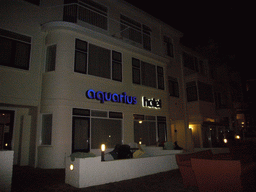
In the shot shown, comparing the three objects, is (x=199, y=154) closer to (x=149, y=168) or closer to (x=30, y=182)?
(x=149, y=168)

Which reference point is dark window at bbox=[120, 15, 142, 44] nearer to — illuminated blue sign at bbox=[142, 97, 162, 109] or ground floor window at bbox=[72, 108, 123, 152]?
illuminated blue sign at bbox=[142, 97, 162, 109]

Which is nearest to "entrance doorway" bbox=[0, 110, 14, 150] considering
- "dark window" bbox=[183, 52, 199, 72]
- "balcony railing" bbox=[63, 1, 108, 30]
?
"balcony railing" bbox=[63, 1, 108, 30]

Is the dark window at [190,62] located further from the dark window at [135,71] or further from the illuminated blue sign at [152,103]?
the dark window at [135,71]

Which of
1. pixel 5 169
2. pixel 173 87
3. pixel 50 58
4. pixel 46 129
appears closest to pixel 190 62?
pixel 173 87

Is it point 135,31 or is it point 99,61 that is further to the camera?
point 135,31

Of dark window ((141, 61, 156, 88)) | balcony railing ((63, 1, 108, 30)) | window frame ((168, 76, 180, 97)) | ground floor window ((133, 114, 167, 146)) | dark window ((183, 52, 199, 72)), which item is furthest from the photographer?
dark window ((183, 52, 199, 72))

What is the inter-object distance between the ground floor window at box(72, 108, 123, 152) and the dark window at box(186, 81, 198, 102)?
29.0 ft

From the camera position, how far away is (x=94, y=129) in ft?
34.9

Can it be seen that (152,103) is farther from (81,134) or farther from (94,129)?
(81,134)

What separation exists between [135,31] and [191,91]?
25.1ft

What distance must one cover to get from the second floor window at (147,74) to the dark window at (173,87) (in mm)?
1884

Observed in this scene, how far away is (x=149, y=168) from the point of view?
24.8 ft

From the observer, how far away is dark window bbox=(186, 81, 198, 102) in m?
18.1

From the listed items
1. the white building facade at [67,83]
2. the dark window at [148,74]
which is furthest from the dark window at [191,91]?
the white building facade at [67,83]
